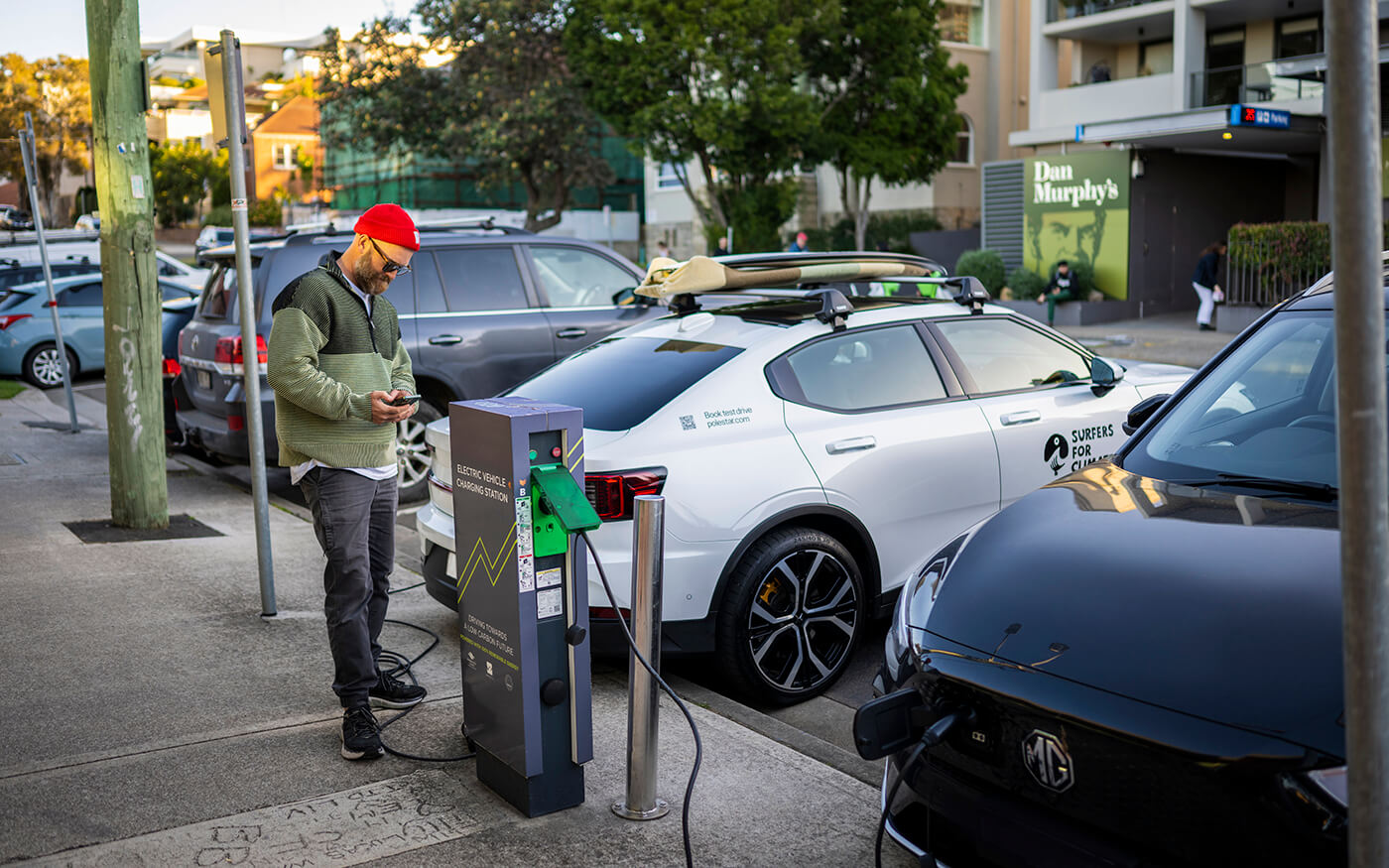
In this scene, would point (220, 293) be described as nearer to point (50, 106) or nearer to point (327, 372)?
point (327, 372)

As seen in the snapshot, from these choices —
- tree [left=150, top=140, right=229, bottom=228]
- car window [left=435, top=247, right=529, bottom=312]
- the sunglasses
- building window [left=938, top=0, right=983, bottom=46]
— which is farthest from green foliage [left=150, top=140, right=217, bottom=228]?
the sunglasses

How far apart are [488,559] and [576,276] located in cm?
626

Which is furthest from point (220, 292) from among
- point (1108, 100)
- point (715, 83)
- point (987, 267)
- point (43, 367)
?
point (1108, 100)

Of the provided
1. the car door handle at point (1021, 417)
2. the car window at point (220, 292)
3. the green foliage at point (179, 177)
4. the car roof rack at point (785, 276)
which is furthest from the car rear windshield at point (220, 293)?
the green foliage at point (179, 177)

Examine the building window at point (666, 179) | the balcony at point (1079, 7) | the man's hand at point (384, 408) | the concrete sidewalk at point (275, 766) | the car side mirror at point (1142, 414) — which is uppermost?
the balcony at point (1079, 7)

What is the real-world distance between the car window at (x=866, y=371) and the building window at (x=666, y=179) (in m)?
42.4

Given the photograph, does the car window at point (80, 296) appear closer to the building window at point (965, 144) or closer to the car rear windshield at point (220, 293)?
the car rear windshield at point (220, 293)

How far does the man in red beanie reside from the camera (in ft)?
13.8

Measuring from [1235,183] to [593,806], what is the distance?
28686 millimetres

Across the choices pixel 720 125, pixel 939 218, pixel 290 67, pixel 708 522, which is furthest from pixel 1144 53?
pixel 290 67

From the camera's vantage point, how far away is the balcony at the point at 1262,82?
2617cm

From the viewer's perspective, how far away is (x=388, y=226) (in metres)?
4.28

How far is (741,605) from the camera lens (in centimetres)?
487

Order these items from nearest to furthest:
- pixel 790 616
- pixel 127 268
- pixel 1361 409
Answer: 1. pixel 1361 409
2. pixel 790 616
3. pixel 127 268
